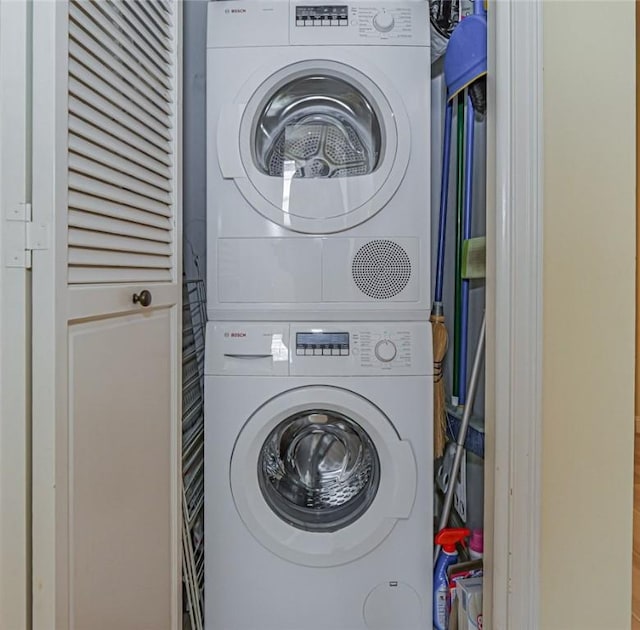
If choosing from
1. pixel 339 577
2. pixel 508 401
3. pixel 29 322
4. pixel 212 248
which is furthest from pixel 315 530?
pixel 29 322

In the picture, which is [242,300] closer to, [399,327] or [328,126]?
[399,327]

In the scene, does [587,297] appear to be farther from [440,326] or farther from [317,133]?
[317,133]

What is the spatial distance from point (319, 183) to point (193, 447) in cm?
93

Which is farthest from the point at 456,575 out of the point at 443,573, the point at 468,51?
the point at 468,51

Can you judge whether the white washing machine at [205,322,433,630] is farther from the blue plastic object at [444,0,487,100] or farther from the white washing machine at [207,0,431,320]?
the blue plastic object at [444,0,487,100]

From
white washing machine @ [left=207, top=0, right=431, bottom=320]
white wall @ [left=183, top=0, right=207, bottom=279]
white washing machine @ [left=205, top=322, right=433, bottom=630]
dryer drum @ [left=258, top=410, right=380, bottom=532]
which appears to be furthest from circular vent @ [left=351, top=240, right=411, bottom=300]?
white wall @ [left=183, top=0, right=207, bottom=279]

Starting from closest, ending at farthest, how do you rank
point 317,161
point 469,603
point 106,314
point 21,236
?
point 21,236 < point 106,314 < point 469,603 < point 317,161

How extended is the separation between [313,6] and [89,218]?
104 cm

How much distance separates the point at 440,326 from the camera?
5.57 feet

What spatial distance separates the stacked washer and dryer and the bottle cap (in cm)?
4

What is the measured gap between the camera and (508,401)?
109cm

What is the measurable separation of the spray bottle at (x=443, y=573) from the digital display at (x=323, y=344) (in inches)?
23.7

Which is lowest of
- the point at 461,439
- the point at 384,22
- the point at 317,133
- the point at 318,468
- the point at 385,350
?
the point at 318,468

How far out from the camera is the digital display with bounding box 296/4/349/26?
1.58m
